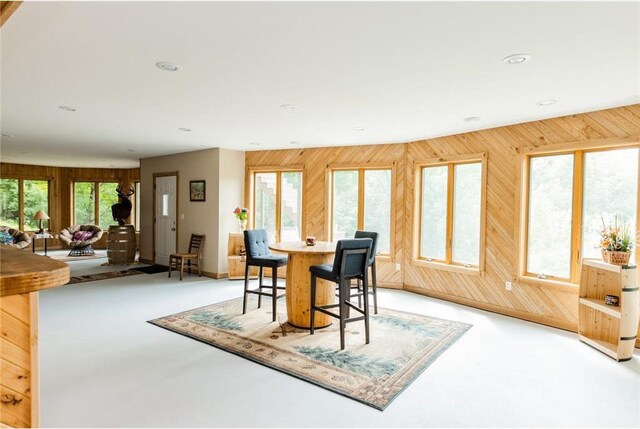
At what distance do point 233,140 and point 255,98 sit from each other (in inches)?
98.8

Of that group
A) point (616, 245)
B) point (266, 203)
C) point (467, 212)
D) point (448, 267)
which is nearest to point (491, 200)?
point (467, 212)

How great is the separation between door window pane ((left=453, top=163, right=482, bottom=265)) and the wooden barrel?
6756 millimetres

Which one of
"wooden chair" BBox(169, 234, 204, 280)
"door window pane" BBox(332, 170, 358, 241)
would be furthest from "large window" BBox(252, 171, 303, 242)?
"wooden chair" BBox(169, 234, 204, 280)

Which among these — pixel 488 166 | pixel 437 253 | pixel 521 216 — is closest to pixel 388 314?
pixel 437 253

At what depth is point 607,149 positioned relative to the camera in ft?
12.8

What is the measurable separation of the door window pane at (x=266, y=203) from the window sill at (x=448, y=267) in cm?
274

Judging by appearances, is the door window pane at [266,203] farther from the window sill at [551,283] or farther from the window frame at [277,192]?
Answer: the window sill at [551,283]

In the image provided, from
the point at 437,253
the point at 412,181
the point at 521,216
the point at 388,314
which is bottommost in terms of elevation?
the point at 388,314

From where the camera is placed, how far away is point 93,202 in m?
11.3

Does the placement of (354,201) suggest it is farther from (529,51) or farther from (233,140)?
(529,51)

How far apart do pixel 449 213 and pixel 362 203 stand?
4.77ft

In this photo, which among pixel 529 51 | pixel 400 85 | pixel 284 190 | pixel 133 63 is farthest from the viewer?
pixel 284 190

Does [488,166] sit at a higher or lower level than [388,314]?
higher

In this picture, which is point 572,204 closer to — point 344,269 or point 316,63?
point 344,269
